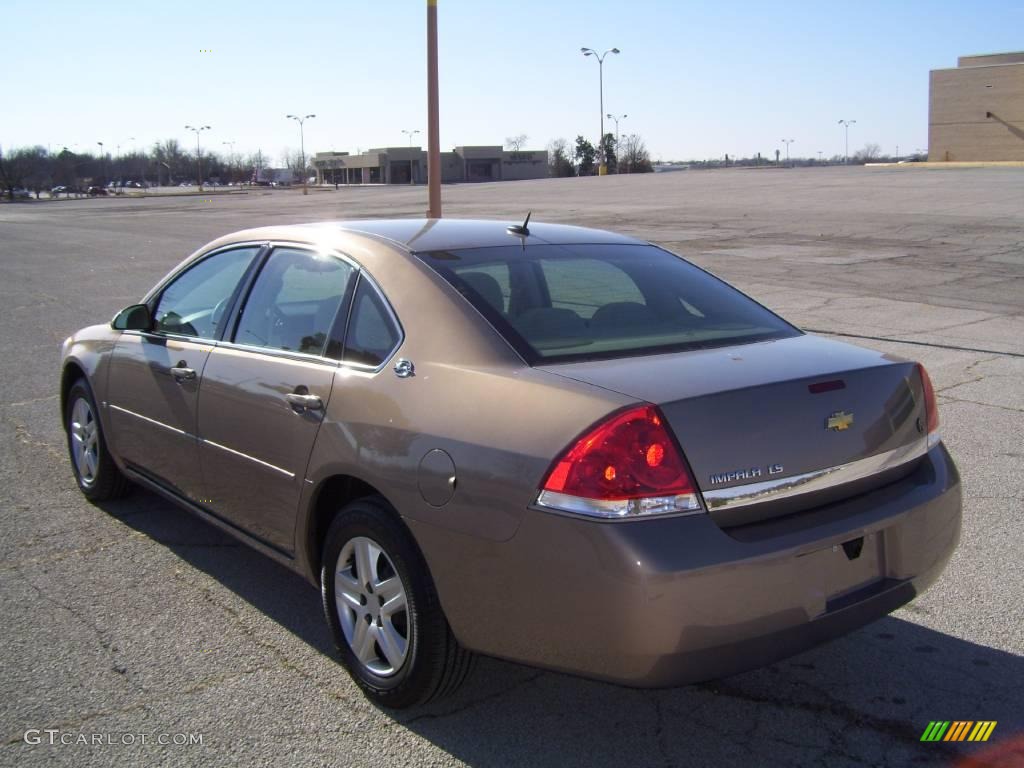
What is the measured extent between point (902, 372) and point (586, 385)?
46.4 inches

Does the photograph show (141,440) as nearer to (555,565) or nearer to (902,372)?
(555,565)

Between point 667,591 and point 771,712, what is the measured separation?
98cm

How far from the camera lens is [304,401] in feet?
12.1

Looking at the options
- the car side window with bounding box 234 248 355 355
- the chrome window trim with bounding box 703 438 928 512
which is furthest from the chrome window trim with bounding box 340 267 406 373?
the chrome window trim with bounding box 703 438 928 512

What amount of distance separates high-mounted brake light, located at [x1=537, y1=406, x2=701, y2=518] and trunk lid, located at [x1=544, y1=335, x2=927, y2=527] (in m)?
0.06

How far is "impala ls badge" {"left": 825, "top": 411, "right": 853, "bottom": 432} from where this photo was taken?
3.11 meters

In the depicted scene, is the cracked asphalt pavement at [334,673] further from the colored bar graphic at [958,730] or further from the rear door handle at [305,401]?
the rear door handle at [305,401]

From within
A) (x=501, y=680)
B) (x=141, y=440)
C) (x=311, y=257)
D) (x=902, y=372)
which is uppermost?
(x=311, y=257)

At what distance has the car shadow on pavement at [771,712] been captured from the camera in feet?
10.3

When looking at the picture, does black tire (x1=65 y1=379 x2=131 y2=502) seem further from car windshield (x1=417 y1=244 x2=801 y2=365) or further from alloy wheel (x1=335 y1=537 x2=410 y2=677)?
car windshield (x1=417 y1=244 x2=801 y2=365)

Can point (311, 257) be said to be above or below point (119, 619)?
above

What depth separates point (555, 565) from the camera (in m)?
2.81

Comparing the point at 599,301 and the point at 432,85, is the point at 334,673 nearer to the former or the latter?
the point at 599,301

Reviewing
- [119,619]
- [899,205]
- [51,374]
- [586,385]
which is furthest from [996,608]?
[899,205]
